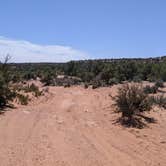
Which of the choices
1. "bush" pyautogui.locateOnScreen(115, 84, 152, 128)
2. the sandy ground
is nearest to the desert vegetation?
"bush" pyautogui.locateOnScreen(115, 84, 152, 128)

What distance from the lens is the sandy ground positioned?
9.52 metres

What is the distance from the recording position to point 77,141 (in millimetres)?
11648

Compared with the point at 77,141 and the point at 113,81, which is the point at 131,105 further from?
the point at 113,81

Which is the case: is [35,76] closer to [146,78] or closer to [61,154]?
[146,78]

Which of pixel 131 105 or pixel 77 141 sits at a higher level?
pixel 131 105

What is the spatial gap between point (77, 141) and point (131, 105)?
4.82 m

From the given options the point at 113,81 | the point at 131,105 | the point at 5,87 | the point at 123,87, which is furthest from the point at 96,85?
the point at 131,105

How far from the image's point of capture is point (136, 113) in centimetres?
1647

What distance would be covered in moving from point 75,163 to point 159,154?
261 centimetres

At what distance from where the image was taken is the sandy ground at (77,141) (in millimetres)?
9523

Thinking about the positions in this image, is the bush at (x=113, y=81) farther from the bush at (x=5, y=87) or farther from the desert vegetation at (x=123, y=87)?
the bush at (x=5, y=87)

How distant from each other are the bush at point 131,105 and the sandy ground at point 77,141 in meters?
0.61

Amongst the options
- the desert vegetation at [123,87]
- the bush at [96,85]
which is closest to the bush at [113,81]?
the desert vegetation at [123,87]

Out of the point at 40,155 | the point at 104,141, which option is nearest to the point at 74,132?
the point at 104,141
